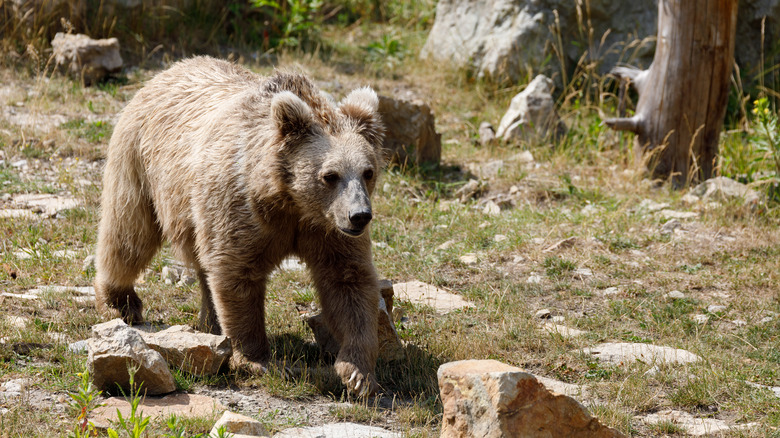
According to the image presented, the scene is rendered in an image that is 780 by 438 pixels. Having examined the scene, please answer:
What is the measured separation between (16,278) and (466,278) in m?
3.42

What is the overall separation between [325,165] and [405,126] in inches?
179

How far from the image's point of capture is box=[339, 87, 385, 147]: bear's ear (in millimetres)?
4938

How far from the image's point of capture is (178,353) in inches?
180

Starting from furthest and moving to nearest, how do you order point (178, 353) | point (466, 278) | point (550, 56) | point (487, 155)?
point (550, 56) < point (487, 155) < point (466, 278) < point (178, 353)

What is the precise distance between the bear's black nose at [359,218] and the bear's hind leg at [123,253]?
1.88 m

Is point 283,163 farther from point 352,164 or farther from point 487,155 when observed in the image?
point 487,155

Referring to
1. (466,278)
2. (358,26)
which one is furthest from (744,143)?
(358,26)

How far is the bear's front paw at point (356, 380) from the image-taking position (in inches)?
180

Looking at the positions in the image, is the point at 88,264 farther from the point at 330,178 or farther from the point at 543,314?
the point at 543,314

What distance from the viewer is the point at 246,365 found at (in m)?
4.79

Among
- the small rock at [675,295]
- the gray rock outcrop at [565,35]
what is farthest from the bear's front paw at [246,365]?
the gray rock outcrop at [565,35]

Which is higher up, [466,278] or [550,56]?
[550,56]

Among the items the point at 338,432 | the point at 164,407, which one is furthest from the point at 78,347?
the point at 338,432

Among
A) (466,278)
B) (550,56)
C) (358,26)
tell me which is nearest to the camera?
(466,278)
